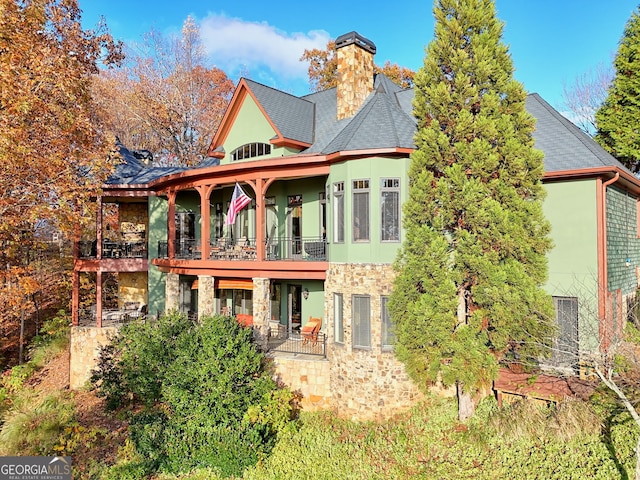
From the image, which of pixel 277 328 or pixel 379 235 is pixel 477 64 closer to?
pixel 379 235

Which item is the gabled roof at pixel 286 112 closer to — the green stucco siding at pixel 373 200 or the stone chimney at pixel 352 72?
the stone chimney at pixel 352 72

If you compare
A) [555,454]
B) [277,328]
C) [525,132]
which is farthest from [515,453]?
[277,328]

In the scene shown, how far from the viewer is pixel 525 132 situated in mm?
10953

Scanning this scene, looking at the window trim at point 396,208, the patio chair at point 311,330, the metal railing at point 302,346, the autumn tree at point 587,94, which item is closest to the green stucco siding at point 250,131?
the window trim at point 396,208

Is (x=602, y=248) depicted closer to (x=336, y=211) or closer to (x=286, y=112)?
(x=336, y=211)

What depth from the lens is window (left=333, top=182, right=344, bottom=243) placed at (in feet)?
44.2

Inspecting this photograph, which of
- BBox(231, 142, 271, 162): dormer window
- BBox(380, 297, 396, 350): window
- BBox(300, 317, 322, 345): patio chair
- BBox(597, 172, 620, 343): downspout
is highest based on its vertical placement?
BBox(231, 142, 271, 162): dormer window

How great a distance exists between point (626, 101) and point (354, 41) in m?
12.9

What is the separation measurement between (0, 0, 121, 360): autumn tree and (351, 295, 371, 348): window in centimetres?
834

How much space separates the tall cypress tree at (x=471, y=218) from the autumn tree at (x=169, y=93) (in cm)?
2421

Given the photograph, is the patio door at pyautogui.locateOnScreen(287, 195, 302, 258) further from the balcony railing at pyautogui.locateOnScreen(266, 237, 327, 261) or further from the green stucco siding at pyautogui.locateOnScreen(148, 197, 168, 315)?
the green stucco siding at pyautogui.locateOnScreen(148, 197, 168, 315)

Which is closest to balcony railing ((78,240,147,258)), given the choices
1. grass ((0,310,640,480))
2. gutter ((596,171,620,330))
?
grass ((0,310,640,480))

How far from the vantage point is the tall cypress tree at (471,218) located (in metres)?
10.5

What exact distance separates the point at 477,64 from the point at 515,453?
9.21 meters
